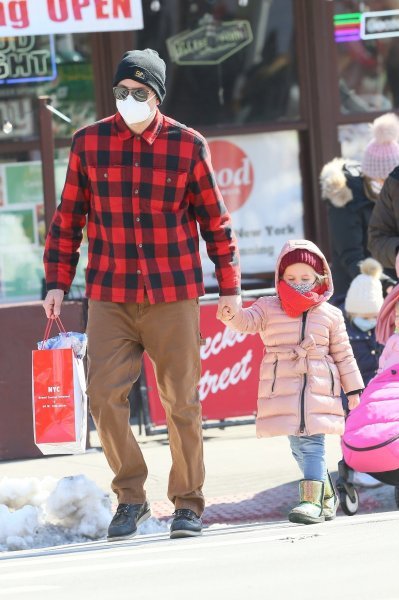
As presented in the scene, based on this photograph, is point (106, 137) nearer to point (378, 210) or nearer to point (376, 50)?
point (378, 210)

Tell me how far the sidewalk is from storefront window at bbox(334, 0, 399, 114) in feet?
9.16

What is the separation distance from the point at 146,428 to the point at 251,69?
3117 mm

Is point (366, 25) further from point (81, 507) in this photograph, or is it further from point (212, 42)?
point (81, 507)

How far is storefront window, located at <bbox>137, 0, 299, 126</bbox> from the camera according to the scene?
36.9 ft

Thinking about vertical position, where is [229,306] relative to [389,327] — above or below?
above

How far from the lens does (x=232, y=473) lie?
861cm

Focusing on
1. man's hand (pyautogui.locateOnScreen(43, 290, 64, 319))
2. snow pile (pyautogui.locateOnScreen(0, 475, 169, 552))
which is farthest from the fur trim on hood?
man's hand (pyautogui.locateOnScreen(43, 290, 64, 319))

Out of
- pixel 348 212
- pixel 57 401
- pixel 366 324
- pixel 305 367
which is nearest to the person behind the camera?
pixel 57 401

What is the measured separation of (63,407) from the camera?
6.55 meters

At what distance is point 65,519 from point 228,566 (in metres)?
1.83

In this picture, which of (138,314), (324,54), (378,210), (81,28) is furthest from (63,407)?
(324,54)

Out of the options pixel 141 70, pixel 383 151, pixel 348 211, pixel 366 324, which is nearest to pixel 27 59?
pixel 348 211

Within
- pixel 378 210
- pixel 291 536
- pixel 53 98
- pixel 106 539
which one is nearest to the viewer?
pixel 291 536

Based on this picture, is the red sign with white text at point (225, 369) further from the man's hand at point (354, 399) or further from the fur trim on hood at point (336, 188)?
the man's hand at point (354, 399)
